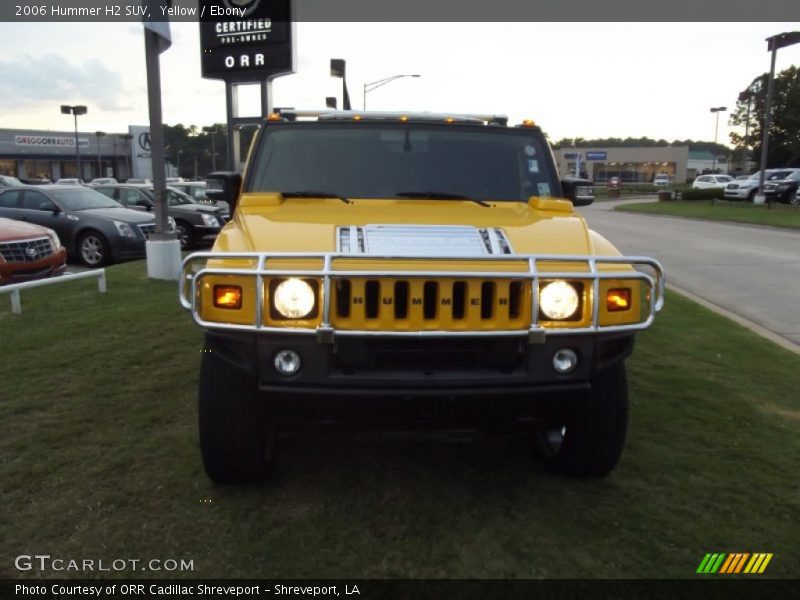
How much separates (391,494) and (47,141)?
74.1m

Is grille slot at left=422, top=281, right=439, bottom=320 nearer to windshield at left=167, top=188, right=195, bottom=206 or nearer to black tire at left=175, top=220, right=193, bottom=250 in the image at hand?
black tire at left=175, top=220, right=193, bottom=250

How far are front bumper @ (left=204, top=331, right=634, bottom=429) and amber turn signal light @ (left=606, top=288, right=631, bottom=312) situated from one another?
124 millimetres

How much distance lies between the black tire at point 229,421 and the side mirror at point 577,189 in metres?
2.57

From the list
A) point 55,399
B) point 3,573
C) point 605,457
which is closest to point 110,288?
point 55,399

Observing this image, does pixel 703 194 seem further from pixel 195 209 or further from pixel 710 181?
pixel 195 209

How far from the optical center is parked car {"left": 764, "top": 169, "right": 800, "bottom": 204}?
3231 centimetres

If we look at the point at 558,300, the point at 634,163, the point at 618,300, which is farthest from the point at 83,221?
the point at 634,163

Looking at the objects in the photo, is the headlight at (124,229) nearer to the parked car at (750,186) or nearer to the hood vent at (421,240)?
the hood vent at (421,240)

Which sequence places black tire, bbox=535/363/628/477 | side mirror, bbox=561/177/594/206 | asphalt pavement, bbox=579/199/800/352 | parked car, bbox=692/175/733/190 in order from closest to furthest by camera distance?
1. black tire, bbox=535/363/628/477
2. side mirror, bbox=561/177/594/206
3. asphalt pavement, bbox=579/199/800/352
4. parked car, bbox=692/175/733/190

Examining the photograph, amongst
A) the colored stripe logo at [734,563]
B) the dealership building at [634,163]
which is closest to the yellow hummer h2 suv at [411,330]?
the colored stripe logo at [734,563]

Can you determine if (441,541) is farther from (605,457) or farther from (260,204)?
(260,204)

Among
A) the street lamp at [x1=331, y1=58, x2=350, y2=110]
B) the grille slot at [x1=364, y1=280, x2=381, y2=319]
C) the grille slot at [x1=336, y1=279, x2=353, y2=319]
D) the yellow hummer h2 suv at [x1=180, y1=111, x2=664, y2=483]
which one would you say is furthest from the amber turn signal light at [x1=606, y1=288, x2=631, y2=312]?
the street lamp at [x1=331, y1=58, x2=350, y2=110]

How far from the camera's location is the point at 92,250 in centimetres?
1296

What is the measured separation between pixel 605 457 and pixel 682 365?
9.04 ft
